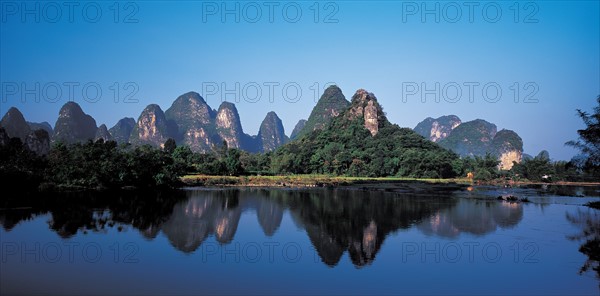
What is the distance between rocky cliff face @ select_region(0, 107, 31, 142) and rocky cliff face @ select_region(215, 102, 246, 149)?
295ft

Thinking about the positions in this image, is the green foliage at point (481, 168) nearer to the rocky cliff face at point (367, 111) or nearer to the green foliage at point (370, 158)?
the green foliage at point (370, 158)

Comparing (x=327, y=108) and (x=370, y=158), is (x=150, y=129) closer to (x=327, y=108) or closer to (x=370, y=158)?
(x=327, y=108)

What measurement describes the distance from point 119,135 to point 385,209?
551ft

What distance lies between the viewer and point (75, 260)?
13094mm

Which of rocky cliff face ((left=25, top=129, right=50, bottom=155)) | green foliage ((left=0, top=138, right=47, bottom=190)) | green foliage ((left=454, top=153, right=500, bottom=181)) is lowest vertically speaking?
green foliage ((left=0, top=138, right=47, bottom=190))

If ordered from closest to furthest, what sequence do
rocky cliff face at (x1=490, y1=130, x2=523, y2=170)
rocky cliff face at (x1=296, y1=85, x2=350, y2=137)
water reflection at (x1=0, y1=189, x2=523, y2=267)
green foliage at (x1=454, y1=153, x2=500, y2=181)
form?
water reflection at (x1=0, y1=189, x2=523, y2=267), green foliage at (x1=454, y1=153, x2=500, y2=181), rocky cliff face at (x1=490, y1=130, x2=523, y2=170), rocky cliff face at (x1=296, y1=85, x2=350, y2=137)

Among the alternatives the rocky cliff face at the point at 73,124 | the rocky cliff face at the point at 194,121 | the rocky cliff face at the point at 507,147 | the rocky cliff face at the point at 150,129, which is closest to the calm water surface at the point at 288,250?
the rocky cliff face at the point at 73,124

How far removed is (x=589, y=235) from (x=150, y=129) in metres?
154

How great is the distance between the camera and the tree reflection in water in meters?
13.8

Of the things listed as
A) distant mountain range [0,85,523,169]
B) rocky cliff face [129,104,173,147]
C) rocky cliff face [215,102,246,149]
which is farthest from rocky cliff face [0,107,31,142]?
rocky cliff face [215,102,246,149]

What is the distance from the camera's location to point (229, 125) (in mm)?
189375

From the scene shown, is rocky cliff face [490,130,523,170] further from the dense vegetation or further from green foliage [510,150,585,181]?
green foliage [510,150,585,181]

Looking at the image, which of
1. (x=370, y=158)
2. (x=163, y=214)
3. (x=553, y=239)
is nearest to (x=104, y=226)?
(x=163, y=214)

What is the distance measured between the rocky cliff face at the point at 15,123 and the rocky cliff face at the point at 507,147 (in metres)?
123
